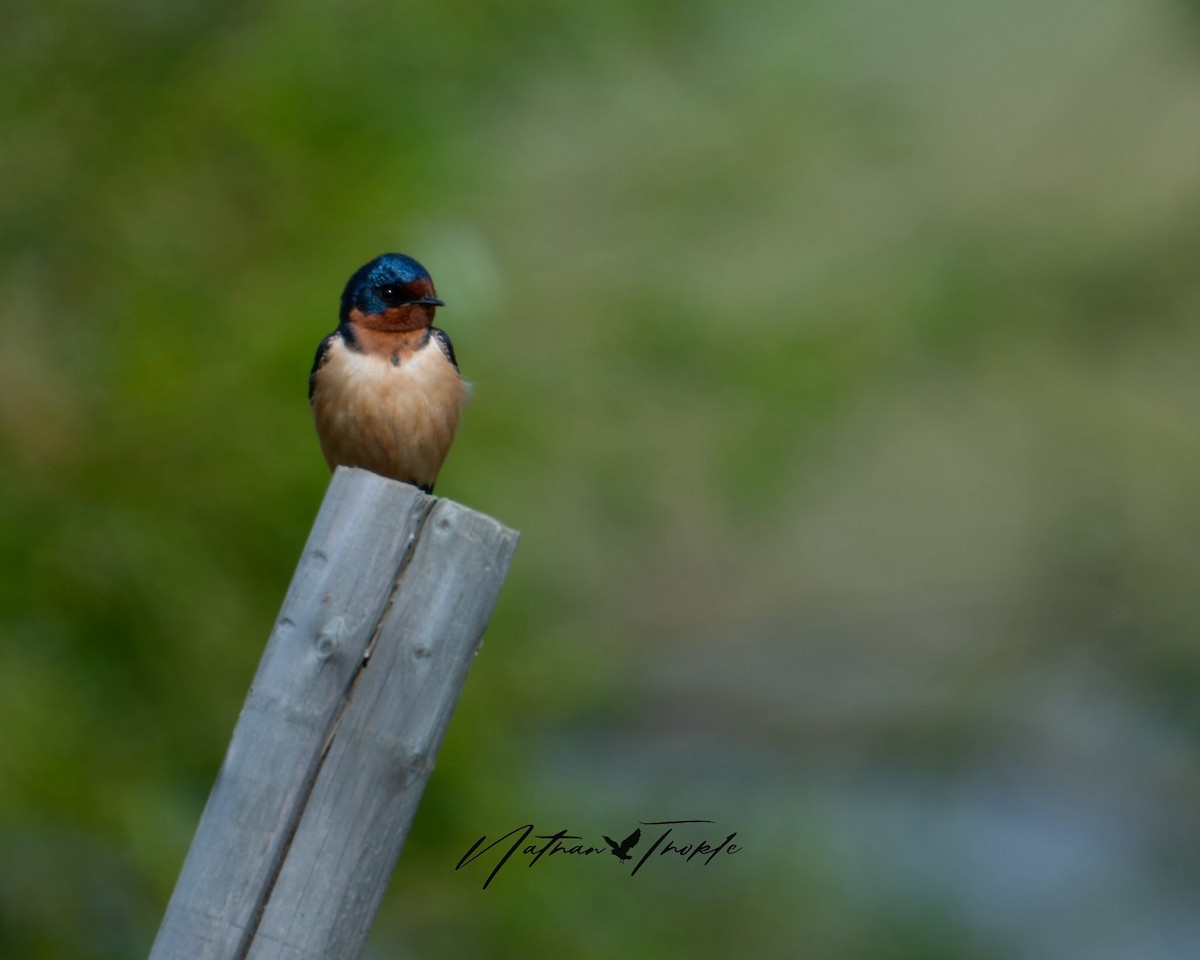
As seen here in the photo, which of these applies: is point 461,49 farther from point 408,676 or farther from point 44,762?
point 408,676

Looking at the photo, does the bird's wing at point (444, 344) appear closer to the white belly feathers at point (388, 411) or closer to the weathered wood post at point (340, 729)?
the white belly feathers at point (388, 411)

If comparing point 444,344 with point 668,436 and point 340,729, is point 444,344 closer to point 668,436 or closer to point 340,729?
point 340,729

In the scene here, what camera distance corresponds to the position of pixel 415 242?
5.21m

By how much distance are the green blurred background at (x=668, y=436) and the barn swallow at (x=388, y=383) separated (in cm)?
125

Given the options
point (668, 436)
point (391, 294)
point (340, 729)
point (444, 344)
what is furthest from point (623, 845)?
point (668, 436)

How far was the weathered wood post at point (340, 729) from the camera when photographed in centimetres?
244

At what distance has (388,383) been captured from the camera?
3.61 metres

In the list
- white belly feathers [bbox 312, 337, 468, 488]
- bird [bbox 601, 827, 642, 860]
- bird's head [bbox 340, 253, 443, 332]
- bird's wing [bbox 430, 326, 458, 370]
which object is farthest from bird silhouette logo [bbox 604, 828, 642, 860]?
bird's head [bbox 340, 253, 443, 332]

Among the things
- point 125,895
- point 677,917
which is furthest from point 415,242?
point 677,917

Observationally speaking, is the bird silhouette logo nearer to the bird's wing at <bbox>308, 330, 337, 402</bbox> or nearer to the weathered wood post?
the bird's wing at <bbox>308, 330, 337, 402</bbox>

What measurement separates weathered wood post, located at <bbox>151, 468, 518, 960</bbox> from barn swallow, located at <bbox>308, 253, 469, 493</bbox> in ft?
3.31

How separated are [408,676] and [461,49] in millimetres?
3756

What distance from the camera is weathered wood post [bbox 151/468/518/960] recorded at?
2.44 metres

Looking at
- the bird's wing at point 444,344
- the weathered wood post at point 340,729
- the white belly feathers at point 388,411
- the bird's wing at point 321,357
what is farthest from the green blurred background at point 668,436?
the weathered wood post at point 340,729
